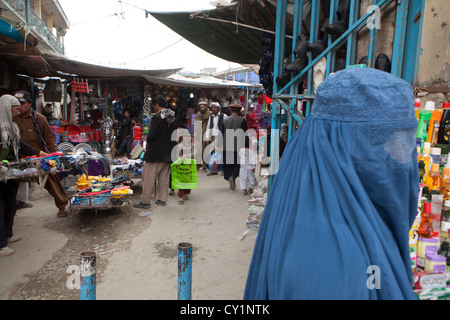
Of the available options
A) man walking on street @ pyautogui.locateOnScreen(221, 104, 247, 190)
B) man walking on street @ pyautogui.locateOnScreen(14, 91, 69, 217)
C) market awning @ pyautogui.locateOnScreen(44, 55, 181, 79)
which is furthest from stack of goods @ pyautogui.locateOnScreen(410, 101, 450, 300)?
market awning @ pyautogui.locateOnScreen(44, 55, 181, 79)

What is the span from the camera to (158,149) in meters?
5.16

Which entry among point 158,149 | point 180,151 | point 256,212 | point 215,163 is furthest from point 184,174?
point 215,163

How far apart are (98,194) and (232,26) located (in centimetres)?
→ 335

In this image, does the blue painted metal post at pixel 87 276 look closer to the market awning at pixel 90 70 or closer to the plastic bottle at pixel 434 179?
the plastic bottle at pixel 434 179

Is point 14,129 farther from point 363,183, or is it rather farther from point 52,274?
point 363,183

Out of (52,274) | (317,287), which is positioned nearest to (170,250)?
(52,274)

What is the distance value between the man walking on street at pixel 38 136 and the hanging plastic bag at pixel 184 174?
1751mm

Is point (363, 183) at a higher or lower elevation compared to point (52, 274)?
higher

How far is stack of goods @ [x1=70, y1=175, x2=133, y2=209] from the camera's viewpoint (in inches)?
177

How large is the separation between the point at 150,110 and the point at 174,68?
64.8 inches

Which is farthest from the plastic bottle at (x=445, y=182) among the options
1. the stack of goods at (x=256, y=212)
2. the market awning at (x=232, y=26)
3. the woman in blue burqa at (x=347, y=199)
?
the market awning at (x=232, y=26)

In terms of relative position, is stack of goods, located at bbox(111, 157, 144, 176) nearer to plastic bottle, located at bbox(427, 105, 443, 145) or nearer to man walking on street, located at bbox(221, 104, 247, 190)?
man walking on street, located at bbox(221, 104, 247, 190)

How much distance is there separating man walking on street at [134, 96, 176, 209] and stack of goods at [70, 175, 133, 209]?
46 cm
